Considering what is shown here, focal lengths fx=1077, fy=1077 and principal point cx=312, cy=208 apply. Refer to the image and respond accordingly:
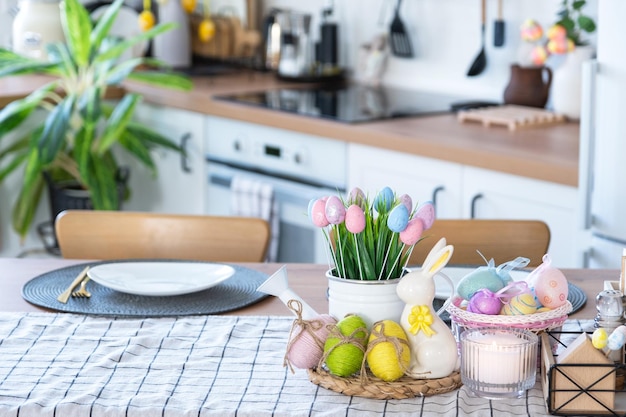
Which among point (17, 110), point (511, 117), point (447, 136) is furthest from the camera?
point (17, 110)

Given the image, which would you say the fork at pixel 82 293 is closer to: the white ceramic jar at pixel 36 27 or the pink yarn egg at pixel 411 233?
the pink yarn egg at pixel 411 233

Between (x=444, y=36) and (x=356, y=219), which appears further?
(x=444, y=36)

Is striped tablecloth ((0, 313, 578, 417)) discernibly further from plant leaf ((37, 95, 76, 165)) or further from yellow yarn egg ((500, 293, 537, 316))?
plant leaf ((37, 95, 76, 165))

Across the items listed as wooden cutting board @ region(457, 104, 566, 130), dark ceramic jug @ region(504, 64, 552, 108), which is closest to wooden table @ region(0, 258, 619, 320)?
wooden cutting board @ region(457, 104, 566, 130)

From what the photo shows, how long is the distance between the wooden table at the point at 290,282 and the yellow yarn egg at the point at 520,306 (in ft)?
0.89

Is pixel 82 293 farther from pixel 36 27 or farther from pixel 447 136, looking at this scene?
pixel 36 27

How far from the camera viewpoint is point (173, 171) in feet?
12.1

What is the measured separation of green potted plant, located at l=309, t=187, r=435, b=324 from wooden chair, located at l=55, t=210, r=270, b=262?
784 mm

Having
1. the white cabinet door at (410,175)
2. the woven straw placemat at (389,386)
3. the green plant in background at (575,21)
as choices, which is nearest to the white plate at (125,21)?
the white cabinet door at (410,175)

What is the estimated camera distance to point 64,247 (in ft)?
7.09

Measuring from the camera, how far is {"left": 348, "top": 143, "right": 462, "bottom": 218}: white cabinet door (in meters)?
2.73

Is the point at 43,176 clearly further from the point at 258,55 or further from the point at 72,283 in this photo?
the point at 72,283

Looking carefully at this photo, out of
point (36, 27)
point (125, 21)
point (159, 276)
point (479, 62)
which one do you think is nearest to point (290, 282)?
point (159, 276)

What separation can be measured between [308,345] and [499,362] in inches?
9.2
